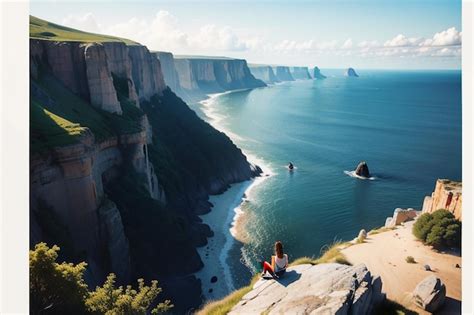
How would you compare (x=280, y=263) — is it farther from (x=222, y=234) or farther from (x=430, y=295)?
(x=222, y=234)

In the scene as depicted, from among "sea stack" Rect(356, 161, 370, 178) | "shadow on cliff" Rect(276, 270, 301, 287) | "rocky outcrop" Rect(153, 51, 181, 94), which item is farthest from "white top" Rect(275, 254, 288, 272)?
"rocky outcrop" Rect(153, 51, 181, 94)

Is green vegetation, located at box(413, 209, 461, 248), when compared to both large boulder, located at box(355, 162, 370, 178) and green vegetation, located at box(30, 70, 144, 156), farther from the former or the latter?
large boulder, located at box(355, 162, 370, 178)

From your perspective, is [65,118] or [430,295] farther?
[65,118]

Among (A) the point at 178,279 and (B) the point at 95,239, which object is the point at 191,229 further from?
(B) the point at 95,239

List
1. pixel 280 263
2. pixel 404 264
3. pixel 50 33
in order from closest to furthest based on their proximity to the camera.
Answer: pixel 280 263 < pixel 404 264 < pixel 50 33

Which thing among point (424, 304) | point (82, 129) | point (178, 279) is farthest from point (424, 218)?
point (82, 129)

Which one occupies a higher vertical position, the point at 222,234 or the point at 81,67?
the point at 81,67

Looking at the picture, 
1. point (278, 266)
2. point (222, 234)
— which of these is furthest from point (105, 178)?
point (278, 266)
